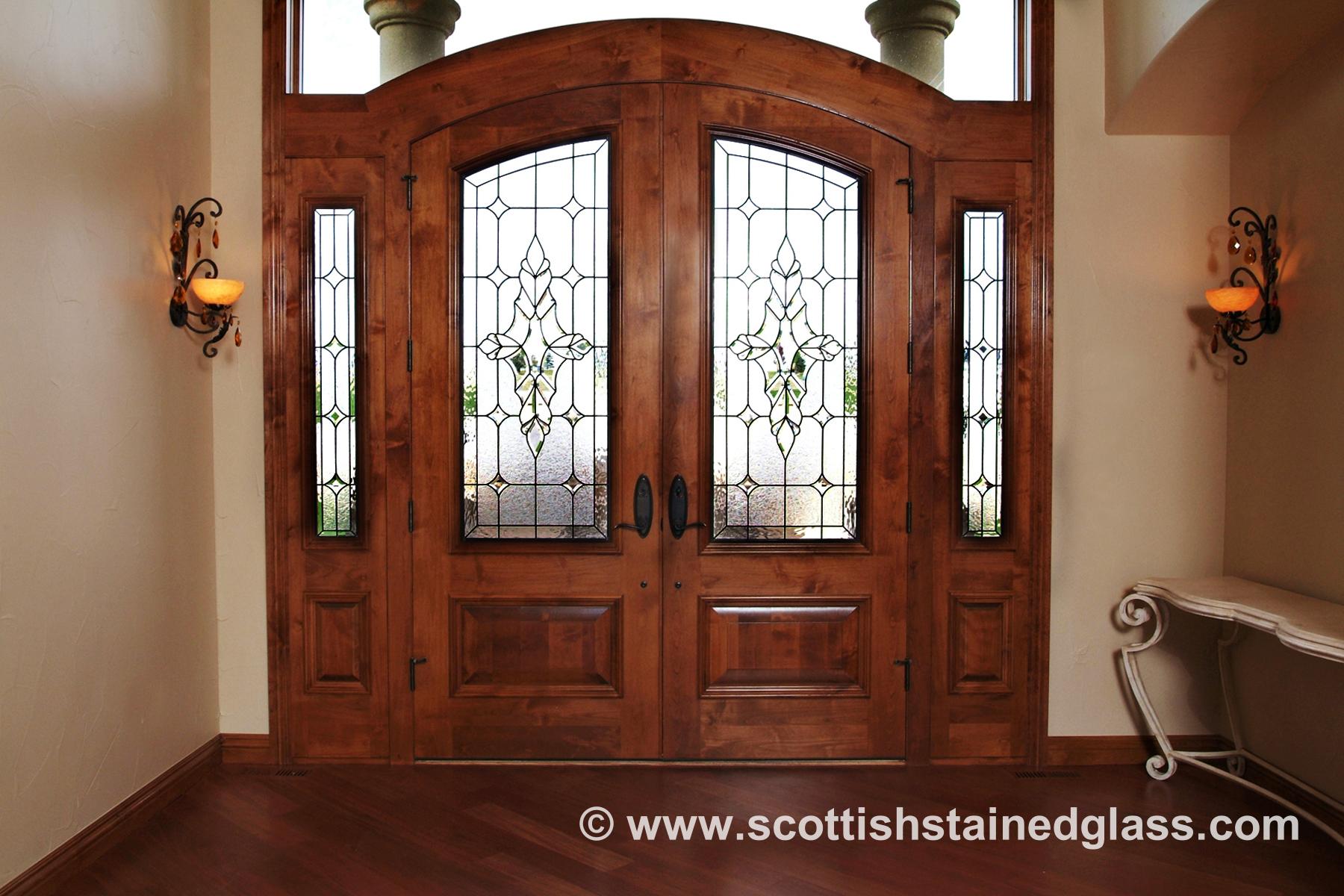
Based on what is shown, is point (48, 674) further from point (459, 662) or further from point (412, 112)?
point (412, 112)

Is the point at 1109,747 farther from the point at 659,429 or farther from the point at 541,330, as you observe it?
the point at 541,330

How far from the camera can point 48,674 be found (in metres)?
2.73

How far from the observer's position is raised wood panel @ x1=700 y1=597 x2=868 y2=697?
3791 mm

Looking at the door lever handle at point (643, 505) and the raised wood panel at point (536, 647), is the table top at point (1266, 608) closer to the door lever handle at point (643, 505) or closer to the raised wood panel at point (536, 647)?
the door lever handle at point (643, 505)

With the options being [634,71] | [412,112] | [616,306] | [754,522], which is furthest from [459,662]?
[634,71]

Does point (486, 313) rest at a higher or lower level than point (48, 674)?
higher

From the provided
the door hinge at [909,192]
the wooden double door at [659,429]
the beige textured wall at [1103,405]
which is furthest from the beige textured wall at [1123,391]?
the wooden double door at [659,429]

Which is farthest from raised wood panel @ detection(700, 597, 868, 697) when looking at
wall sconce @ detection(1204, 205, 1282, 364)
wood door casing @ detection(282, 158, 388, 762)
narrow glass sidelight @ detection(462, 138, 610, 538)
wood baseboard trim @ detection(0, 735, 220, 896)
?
wood baseboard trim @ detection(0, 735, 220, 896)

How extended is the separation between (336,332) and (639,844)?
220cm

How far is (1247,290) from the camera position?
3521 millimetres

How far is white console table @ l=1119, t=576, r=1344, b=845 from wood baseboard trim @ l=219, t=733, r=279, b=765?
3292 mm

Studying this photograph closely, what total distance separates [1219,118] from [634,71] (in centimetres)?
225

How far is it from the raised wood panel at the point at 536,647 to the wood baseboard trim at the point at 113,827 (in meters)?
0.96

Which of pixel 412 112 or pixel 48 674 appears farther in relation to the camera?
pixel 412 112
